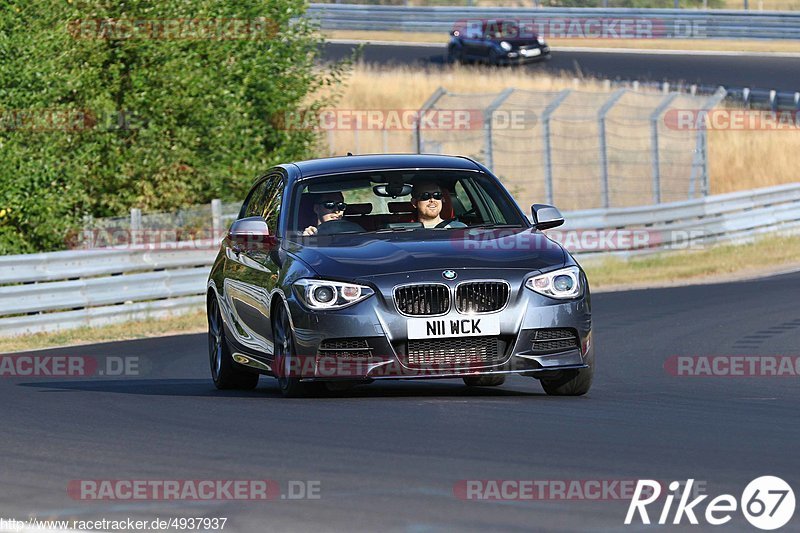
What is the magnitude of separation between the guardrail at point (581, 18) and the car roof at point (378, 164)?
38.3 m

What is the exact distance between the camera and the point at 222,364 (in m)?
12.0

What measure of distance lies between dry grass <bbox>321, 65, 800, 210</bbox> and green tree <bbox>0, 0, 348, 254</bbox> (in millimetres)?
4805

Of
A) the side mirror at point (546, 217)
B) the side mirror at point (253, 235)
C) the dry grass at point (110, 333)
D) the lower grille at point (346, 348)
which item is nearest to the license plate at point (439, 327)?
the lower grille at point (346, 348)

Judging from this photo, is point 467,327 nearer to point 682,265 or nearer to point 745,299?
point 745,299

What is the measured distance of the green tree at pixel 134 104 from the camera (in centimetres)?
2231

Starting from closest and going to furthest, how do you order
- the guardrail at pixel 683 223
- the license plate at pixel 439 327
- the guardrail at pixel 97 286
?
the license plate at pixel 439 327
the guardrail at pixel 97 286
the guardrail at pixel 683 223

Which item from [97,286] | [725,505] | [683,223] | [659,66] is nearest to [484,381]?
[725,505]

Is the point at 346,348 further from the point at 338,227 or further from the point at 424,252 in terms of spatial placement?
the point at 338,227

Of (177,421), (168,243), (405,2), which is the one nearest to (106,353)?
(168,243)

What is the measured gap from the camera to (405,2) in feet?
208

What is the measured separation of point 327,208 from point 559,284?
1930 mm

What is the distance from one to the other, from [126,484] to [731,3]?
2704 inches

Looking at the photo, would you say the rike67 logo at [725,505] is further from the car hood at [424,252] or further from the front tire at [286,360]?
the front tire at [286,360]

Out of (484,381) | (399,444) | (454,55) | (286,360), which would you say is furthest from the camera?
(454,55)
